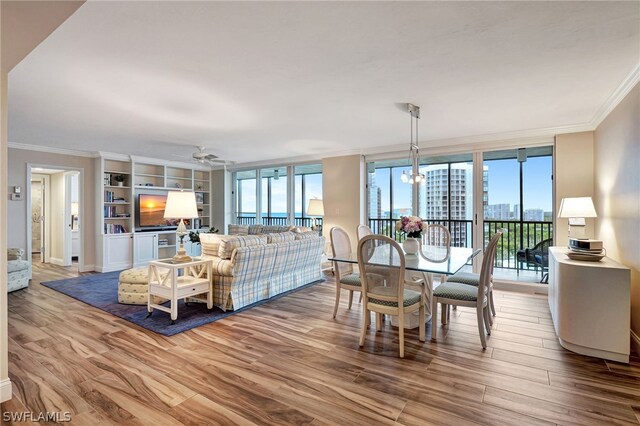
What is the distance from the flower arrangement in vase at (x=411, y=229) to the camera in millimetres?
3488

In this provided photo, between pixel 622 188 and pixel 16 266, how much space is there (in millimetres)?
7856

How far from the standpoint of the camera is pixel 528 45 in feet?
7.45

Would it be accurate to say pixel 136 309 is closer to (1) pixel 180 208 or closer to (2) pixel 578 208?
(1) pixel 180 208

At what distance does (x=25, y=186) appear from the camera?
18.9ft

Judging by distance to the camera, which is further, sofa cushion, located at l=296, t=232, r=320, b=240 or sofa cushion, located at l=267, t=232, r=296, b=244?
sofa cushion, located at l=296, t=232, r=320, b=240

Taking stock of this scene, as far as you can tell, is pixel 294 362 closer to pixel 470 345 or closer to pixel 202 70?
pixel 470 345

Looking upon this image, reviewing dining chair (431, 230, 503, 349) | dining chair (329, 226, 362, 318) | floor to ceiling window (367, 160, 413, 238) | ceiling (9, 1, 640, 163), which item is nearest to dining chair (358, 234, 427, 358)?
dining chair (431, 230, 503, 349)

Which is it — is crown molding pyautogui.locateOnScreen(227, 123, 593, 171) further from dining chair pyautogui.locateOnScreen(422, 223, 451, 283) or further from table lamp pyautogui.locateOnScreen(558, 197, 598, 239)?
dining chair pyautogui.locateOnScreen(422, 223, 451, 283)

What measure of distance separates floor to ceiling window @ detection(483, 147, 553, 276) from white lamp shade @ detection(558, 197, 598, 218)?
1379mm

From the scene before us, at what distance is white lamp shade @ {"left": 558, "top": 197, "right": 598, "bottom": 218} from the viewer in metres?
3.62

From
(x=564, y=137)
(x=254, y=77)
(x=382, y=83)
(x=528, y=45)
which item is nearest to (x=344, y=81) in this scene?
(x=382, y=83)

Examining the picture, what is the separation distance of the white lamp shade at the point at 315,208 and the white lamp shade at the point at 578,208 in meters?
3.83

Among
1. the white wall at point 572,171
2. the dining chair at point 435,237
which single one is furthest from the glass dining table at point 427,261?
the white wall at point 572,171

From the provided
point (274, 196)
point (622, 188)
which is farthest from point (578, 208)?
point (274, 196)
